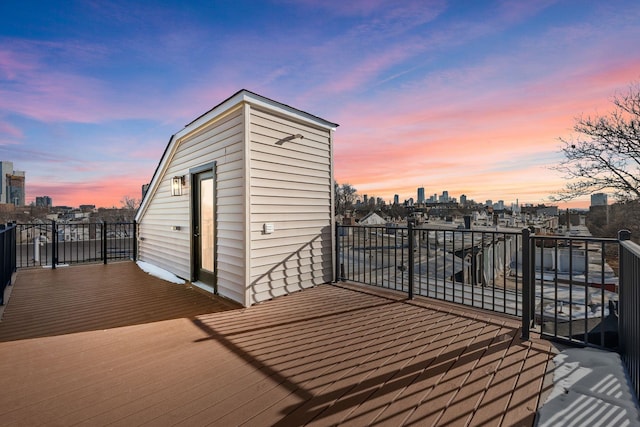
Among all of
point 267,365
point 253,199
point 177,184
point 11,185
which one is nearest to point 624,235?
point 267,365

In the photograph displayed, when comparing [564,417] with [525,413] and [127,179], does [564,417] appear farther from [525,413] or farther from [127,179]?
[127,179]

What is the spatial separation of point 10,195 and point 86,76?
1407 inches

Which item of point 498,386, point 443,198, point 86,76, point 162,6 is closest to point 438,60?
point 162,6

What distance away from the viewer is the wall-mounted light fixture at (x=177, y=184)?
551cm

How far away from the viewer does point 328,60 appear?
612cm

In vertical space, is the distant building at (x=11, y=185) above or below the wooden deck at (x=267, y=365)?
above

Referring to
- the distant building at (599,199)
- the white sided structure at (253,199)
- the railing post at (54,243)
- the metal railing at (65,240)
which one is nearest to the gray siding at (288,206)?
the white sided structure at (253,199)

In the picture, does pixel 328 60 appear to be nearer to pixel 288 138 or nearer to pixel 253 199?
pixel 288 138

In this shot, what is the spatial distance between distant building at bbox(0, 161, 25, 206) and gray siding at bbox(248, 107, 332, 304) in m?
36.1

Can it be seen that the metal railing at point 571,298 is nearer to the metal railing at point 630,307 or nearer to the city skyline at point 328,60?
the metal railing at point 630,307

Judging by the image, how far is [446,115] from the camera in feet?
25.5

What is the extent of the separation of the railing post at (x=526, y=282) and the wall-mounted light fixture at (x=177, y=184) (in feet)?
18.0

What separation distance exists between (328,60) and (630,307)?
6.08 meters

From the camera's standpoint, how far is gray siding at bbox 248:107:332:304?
158 inches
